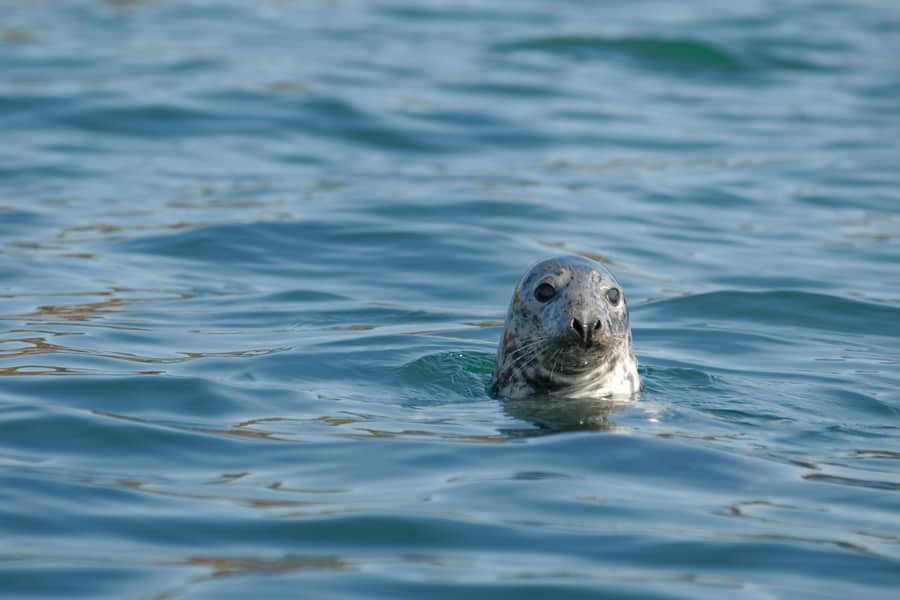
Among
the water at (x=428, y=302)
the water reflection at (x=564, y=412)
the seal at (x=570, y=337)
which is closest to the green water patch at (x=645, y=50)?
the water at (x=428, y=302)

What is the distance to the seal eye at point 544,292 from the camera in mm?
8414

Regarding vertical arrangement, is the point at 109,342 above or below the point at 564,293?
below

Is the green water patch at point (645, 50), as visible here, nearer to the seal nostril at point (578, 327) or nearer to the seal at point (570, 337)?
the seal at point (570, 337)

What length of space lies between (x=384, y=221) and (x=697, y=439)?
6709 mm

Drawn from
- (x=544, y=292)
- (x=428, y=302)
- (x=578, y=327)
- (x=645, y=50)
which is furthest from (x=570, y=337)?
(x=645, y=50)

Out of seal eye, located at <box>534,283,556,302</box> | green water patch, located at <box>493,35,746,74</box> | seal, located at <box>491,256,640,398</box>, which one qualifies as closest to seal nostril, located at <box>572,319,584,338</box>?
seal, located at <box>491,256,640,398</box>

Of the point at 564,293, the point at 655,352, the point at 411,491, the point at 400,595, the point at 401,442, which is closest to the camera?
the point at 400,595

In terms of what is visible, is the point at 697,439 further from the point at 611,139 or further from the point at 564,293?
the point at 611,139

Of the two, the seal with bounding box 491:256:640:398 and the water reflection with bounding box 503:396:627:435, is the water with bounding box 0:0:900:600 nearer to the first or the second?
the water reflection with bounding box 503:396:627:435

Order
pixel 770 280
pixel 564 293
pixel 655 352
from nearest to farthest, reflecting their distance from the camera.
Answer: pixel 564 293
pixel 655 352
pixel 770 280

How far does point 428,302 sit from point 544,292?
10.1ft

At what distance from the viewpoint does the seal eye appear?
27.6 feet

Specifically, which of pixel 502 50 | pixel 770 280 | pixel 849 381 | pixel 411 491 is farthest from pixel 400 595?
pixel 502 50

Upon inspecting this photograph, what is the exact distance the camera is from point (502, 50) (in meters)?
23.1
